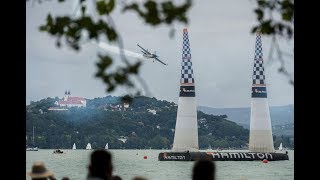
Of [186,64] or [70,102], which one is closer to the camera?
[186,64]

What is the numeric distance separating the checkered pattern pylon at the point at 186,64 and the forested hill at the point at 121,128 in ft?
130

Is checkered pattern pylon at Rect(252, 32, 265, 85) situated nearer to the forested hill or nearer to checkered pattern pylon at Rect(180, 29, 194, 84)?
checkered pattern pylon at Rect(180, 29, 194, 84)

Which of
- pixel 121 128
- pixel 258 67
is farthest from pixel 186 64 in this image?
pixel 121 128

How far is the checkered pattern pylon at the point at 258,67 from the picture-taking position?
184 ft

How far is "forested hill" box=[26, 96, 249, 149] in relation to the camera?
9470 cm

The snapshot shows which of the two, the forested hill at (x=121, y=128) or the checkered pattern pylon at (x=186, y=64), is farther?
the forested hill at (x=121, y=128)

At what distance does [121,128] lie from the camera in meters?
97.7

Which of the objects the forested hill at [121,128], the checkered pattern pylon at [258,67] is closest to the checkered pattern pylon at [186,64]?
the checkered pattern pylon at [258,67]

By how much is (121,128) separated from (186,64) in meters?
46.2

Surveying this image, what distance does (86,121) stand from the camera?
101875mm

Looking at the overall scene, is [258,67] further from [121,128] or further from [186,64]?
[121,128]

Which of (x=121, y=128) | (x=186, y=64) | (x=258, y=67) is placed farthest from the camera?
(x=121, y=128)

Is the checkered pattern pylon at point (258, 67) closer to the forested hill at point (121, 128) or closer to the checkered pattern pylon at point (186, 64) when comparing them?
the checkered pattern pylon at point (186, 64)

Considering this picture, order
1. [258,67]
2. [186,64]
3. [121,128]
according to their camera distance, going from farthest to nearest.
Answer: [121,128]
[258,67]
[186,64]
